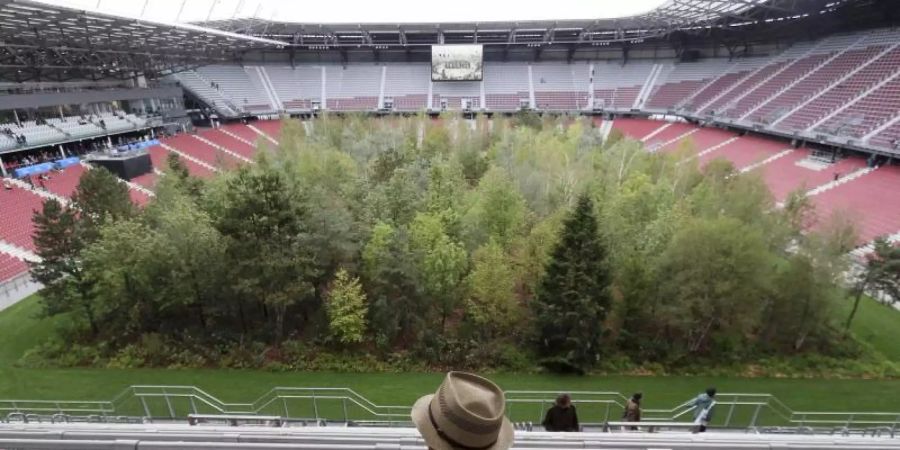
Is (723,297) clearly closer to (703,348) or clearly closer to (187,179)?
(703,348)

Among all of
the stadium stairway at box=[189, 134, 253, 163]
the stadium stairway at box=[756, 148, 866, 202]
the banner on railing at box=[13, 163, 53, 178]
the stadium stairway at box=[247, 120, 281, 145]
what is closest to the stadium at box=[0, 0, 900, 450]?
the stadium stairway at box=[756, 148, 866, 202]

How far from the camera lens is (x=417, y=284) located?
16.7m

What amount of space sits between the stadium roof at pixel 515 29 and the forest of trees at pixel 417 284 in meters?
41.5

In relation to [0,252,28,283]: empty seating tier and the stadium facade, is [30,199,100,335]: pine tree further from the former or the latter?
[0,252,28,283]: empty seating tier

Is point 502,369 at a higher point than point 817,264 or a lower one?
lower

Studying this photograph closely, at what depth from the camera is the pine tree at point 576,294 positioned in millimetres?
15320

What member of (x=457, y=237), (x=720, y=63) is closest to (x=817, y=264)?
(x=457, y=237)

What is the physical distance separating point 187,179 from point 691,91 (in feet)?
189

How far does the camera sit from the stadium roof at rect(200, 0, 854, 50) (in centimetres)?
5112

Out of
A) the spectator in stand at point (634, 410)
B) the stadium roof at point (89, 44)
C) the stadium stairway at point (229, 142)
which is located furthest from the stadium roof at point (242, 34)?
the spectator in stand at point (634, 410)

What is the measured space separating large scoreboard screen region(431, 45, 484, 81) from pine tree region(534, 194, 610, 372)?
53661 mm

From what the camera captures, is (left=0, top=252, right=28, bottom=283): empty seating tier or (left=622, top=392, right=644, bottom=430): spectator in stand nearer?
(left=622, top=392, right=644, bottom=430): spectator in stand

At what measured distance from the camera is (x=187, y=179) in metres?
22.8

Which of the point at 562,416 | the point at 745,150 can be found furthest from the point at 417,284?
the point at 745,150
